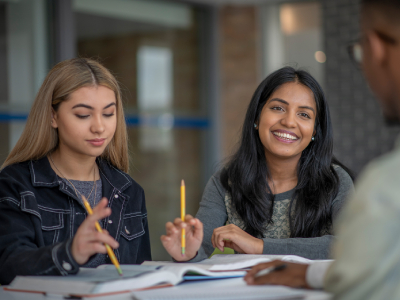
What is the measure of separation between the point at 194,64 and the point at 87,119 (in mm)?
4324

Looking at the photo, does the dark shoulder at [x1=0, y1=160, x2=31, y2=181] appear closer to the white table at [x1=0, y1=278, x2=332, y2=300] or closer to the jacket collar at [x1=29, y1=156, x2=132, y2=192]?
the jacket collar at [x1=29, y1=156, x2=132, y2=192]

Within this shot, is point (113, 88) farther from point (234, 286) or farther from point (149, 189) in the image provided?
point (149, 189)

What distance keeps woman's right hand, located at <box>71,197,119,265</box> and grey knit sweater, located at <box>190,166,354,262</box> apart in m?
0.76

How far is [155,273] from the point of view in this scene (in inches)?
44.2

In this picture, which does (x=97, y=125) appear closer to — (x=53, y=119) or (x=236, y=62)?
(x=53, y=119)

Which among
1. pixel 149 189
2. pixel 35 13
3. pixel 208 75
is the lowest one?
pixel 149 189

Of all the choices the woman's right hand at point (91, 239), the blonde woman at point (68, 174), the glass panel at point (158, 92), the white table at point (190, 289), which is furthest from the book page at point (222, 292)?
the glass panel at point (158, 92)

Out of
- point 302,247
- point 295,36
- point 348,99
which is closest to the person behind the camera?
point 302,247

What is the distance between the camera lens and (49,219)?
1.62m

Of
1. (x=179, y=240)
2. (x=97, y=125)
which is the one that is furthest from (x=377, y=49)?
(x=97, y=125)

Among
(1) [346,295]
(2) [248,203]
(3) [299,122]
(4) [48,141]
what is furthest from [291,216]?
(1) [346,295]

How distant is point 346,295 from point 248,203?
4.24 feet

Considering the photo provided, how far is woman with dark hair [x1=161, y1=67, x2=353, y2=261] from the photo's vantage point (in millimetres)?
1994

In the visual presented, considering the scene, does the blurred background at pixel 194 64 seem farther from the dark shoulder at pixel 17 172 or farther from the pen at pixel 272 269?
the pen at pixel 272 269
